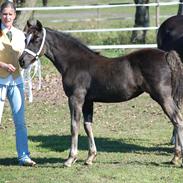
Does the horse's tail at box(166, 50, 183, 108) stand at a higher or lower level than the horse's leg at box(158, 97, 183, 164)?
higher

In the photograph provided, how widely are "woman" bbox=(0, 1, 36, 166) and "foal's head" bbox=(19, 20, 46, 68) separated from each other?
12 cm

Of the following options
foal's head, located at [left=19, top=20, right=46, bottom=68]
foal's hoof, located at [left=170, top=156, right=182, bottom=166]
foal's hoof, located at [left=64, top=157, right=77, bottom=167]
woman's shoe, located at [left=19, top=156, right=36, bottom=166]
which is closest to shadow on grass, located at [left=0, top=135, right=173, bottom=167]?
woman's shoe, located at [left=19, top=156, right=36, bottom=166]

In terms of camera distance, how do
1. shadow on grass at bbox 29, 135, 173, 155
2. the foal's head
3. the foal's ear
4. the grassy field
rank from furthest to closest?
shadow on grass at bbox 29, 135, 173, 155
the foal's head
the foal's ear
the grassy field

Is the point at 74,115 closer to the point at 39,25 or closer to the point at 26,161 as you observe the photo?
the point at 26,161

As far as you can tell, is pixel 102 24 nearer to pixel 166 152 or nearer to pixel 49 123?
pixel 49 123

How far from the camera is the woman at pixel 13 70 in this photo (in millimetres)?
8516

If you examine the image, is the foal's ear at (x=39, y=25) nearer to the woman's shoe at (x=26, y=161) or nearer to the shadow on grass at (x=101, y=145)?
the woman's shoe at (x=26, y=161)

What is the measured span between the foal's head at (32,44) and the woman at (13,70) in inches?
4.8

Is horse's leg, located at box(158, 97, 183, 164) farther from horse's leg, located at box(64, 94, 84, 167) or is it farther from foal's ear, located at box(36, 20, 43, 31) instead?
foal's ear, located at box(36, 20, 43, 31)

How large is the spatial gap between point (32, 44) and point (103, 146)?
8.15 feet

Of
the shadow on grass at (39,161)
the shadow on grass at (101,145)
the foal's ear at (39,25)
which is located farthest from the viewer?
the shadow on grass at (101,145)

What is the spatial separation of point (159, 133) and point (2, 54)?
376 cm

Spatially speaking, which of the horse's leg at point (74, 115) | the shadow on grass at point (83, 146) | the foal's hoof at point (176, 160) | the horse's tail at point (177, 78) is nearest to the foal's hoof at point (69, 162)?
the horse's leg at point (74, 115)

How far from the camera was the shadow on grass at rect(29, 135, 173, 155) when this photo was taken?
1005 centimetres
